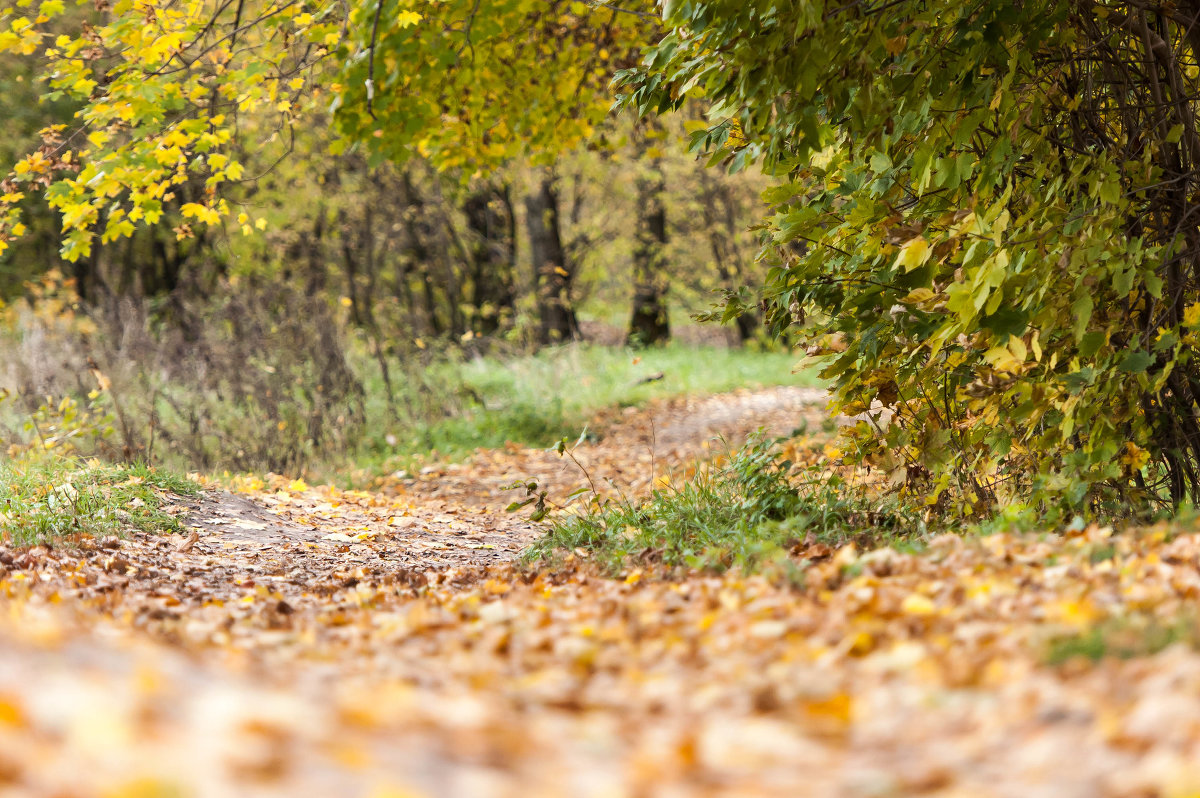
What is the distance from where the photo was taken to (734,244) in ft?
64.2

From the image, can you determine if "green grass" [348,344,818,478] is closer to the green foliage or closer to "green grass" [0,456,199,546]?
"green grass" [0,456,199,546]

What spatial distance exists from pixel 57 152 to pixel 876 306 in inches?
185

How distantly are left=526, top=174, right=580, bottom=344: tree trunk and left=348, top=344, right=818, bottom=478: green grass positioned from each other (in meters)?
1.17

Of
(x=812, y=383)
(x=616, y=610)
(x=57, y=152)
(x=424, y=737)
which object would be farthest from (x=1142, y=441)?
(x=812, y=383)

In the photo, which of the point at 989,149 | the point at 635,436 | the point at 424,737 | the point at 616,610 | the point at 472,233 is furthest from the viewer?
the point at 472,233

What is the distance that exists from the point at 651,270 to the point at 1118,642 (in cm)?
1673

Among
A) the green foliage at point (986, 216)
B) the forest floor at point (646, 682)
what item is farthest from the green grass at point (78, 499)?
the green foliage at point (986, 216)

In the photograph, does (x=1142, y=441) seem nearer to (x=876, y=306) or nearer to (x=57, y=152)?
(x=876, y=306)

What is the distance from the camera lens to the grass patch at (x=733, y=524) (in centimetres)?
438

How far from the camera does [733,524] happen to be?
16.0ft

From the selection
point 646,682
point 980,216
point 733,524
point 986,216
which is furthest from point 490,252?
point 646,682

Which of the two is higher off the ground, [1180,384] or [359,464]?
[1180,384]

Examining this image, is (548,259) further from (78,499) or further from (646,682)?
(646,682)

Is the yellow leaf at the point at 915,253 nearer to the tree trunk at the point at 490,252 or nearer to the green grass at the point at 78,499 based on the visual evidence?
the green grass at the point at 78,499
